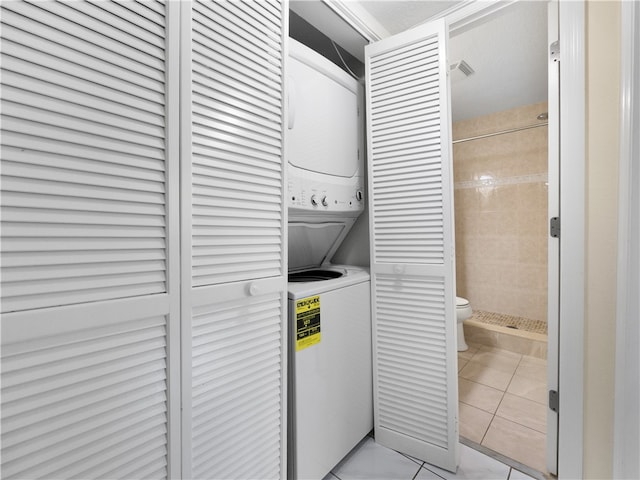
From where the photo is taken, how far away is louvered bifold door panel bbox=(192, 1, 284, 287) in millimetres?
899

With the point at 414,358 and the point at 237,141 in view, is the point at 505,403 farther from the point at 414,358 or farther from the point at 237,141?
the point at 237,141

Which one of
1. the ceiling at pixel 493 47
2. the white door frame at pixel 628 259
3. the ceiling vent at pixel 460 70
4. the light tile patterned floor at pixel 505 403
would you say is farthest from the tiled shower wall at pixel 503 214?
the white door frame at pixel 628 259

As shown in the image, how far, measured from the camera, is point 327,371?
1462 mm

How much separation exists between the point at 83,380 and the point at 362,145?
1761 millimetres

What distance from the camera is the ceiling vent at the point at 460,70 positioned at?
7.40ft

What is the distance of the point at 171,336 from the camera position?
83 cm

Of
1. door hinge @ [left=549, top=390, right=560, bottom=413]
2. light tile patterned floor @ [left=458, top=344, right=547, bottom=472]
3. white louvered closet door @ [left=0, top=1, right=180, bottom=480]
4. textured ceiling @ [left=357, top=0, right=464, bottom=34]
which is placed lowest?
light tile patterned floor @ [left=458, top=344, right=547, bottom=472]

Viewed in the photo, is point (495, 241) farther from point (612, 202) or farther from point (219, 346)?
point (219, 346)

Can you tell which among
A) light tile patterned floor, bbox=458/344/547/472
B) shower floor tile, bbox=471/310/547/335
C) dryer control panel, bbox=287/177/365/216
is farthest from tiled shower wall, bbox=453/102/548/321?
dryer control panel, bbox=287/177/365/216

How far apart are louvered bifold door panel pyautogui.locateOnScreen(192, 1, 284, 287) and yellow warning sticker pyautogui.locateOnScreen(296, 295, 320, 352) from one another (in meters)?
0.26

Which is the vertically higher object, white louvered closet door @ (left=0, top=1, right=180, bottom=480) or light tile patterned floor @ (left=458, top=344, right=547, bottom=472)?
white louvered closet door @ (left=0, top=1, right=180, bottom=480)

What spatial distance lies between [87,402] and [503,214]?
3685mm

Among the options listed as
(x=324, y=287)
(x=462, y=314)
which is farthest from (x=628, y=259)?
(x=462, y=314)

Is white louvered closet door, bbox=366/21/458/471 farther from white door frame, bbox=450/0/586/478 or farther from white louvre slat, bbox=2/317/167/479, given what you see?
white louvre slat, bbox=2/317/167/479
